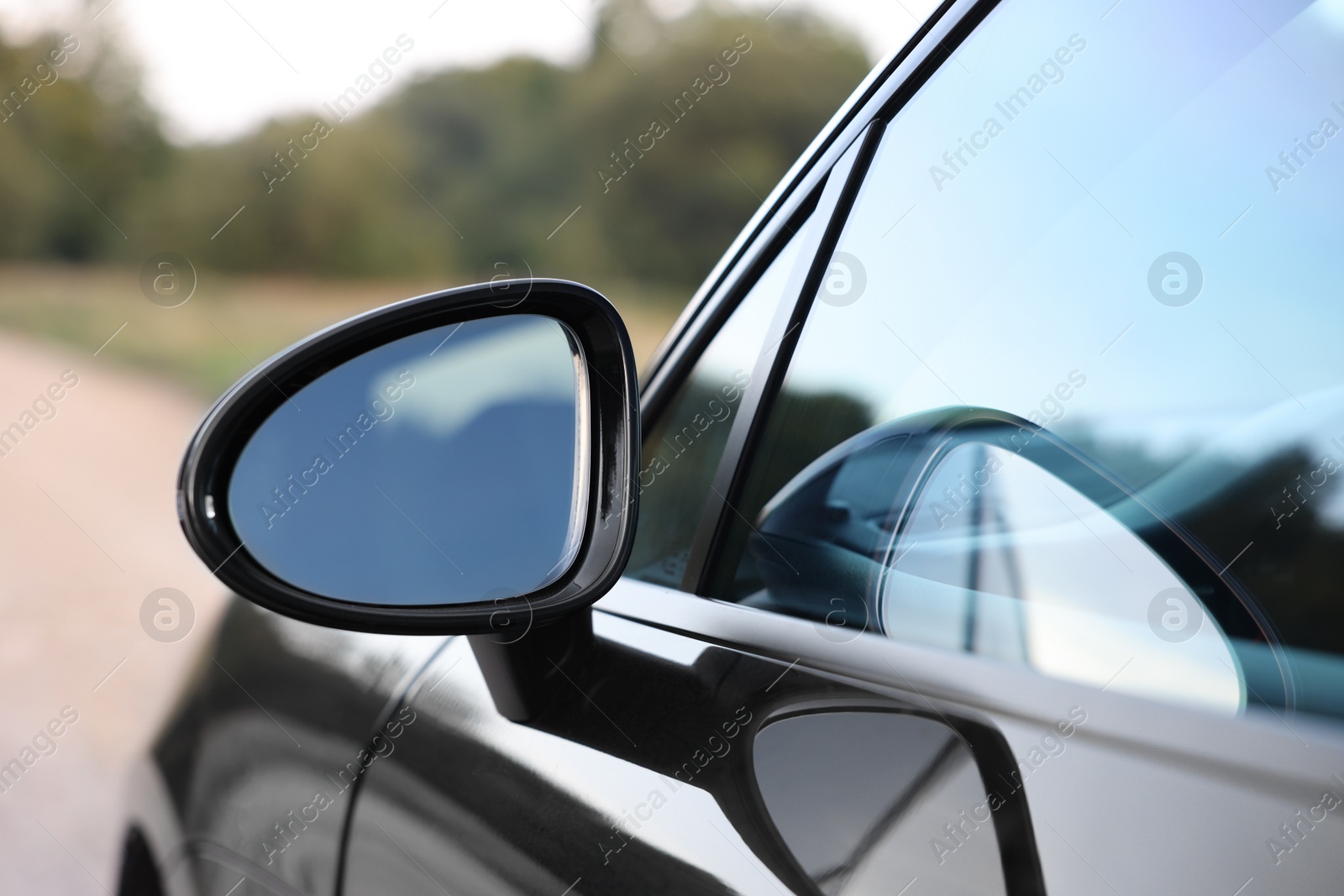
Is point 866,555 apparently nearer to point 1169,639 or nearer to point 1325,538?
point 1169,639

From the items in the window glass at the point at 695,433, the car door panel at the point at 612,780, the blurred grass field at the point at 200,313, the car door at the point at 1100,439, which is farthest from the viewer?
the blurred grass field at the point at 200,313

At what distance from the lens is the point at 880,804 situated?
862mm

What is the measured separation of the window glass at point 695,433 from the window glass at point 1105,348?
0.37 feet

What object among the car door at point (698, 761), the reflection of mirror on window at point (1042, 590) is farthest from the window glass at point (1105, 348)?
the car door at point (698, 761)

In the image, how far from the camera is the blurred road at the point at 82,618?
397 centimetres

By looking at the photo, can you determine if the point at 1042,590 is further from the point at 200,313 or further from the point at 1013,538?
the point at 200,313

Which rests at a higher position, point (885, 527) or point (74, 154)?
point (885, 527)

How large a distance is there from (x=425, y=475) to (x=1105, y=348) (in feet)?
2.96

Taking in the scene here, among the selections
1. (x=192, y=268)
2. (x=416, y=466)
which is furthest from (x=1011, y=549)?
(x=192, y=268)

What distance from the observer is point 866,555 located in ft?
3.76

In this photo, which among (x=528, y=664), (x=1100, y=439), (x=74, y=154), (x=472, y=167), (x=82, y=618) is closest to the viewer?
(x=1100, y=439)

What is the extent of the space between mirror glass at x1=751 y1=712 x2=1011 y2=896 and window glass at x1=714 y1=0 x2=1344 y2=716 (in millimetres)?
125

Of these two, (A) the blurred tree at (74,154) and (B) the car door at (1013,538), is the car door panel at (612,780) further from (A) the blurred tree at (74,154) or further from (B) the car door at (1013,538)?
(A) the blurred tree at (74,154)

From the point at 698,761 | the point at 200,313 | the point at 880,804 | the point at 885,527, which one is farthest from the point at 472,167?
the point at 880,804
